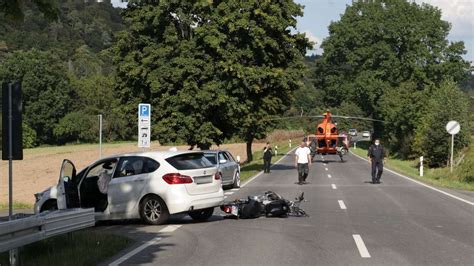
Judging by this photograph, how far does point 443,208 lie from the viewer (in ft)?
53.7

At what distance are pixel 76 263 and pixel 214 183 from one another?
205 inches

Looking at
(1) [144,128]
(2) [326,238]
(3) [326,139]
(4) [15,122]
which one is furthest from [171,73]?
(2) [326,238]

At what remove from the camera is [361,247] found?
10.0 meters

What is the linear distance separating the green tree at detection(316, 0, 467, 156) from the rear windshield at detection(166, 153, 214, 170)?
6001 cm

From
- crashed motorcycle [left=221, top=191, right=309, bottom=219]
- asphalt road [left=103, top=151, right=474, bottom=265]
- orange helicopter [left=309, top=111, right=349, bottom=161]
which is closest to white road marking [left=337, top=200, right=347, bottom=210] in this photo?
asphalt road [left=103, top=151, right=474, bottom=265]

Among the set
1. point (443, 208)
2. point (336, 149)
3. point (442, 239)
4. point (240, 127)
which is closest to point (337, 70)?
point (336, 149)

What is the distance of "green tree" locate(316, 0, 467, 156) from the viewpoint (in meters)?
73.9

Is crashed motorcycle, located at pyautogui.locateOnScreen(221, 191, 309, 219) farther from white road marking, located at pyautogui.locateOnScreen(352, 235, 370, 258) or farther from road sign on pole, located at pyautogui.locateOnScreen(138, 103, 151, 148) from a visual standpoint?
road sign on pole, located at pyautogui.locateOnScreen(138, 103, 151, 148)

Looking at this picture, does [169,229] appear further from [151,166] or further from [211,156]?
[211,156]

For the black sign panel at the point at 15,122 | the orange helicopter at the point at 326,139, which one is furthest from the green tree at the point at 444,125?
the black sign panel at the point at 15,122

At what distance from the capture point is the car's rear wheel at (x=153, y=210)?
42.2 feet

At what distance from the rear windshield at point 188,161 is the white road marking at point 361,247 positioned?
3703 millimetres

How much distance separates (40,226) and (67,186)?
2886 millimetres

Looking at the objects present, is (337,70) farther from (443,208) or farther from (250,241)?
(250,241)
